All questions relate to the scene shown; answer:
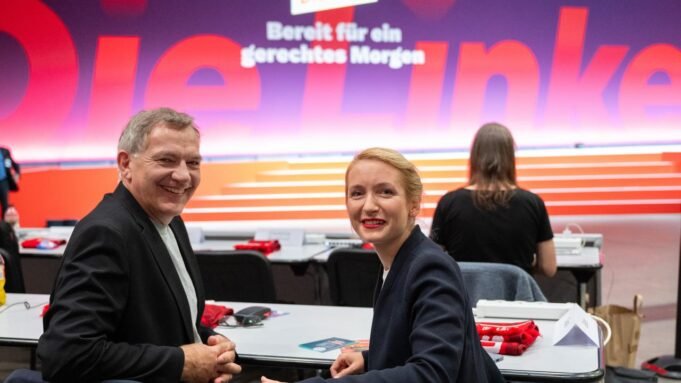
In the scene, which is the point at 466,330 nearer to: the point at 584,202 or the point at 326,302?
the point at 326,302

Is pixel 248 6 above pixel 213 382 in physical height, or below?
above

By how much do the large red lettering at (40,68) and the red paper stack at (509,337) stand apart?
28.2ft

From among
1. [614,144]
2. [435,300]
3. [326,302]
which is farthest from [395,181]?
[614,144]

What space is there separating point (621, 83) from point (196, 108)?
518 cm

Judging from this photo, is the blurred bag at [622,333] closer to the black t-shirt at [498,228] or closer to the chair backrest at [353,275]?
the black t-shirt at [498,228]

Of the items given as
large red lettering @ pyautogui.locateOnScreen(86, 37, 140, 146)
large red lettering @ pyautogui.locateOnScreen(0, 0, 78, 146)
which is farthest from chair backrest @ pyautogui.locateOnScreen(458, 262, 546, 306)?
large red lettering @ pyautogui.locateOnScreen(0, 0, 78, 146)

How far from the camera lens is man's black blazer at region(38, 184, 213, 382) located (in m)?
1.88

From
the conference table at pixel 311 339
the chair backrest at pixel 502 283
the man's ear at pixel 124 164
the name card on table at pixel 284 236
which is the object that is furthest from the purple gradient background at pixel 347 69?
the man's ear at pixel 124 164

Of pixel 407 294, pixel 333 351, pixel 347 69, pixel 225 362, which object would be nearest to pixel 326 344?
pixel 333 351

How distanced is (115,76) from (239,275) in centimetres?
683

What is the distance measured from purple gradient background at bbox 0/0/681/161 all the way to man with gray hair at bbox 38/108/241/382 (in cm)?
794

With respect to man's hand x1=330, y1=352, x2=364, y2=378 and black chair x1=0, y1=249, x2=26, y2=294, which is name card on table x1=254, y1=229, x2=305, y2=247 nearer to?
black chair x1=0, y1=249, x2=26, y2=294

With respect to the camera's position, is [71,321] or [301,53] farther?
[301,53]

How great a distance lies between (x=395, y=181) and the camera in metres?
1.83
